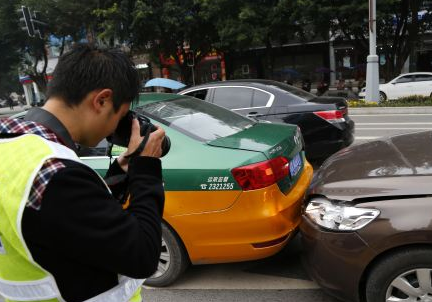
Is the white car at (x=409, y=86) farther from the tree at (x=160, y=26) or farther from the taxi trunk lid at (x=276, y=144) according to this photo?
the taxi trunk lid at (x=276, y=144)

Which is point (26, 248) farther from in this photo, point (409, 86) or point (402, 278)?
point (409, 86)

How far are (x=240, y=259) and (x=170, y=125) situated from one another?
1.18 meters

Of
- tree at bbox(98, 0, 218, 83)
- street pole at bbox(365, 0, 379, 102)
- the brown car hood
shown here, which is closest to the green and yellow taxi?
the brown car hood

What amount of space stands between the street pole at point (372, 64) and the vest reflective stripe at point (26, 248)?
45.6 ft

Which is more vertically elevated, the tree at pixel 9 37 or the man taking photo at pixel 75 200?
the tree at pixel 9 37

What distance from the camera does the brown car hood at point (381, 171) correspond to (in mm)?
2342

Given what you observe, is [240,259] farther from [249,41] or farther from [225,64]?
[225,64]

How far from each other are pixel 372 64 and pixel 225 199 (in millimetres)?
12705

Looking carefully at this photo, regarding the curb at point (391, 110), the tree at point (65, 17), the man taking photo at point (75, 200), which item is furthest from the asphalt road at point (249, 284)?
the tree at point (65, 17)

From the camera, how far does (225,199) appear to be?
285 centimetres

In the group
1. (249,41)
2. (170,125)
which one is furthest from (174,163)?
(249,41)

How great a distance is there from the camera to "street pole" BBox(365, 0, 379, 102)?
13.3 meters

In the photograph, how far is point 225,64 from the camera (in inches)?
1102

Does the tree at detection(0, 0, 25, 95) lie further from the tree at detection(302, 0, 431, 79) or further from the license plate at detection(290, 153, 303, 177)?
the license plate at detection(290, 153, 303, 177)
